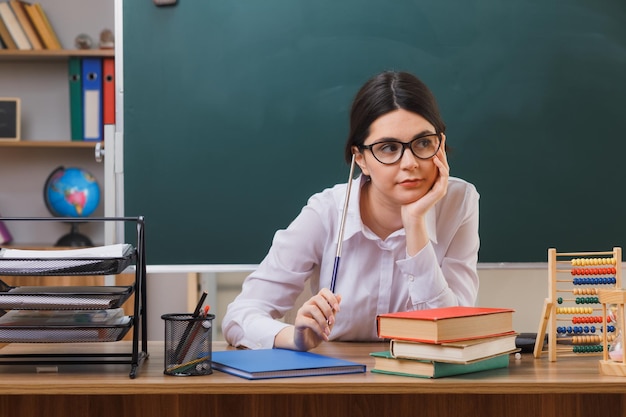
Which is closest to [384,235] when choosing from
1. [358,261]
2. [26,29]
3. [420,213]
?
[358,261]

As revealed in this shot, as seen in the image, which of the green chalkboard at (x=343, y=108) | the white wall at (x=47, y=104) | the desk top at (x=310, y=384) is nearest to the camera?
the desk top at (x=310, y=384)

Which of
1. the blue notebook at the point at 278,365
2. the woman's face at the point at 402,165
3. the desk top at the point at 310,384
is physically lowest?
the desk top at the point at 310,384

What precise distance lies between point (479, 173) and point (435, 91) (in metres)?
0.33

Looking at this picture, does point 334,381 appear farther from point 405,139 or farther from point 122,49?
point 122,49

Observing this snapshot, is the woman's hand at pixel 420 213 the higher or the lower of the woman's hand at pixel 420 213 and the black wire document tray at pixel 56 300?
the higher

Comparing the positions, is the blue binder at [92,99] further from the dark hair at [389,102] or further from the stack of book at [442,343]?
the stack of book at [442,343]

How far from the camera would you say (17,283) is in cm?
344

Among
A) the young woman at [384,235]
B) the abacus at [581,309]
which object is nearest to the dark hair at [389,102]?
the young woman at [384,235]

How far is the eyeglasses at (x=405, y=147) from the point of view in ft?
6.06

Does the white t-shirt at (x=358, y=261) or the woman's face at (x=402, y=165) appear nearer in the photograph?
the woman's face at (x=402, y=165)

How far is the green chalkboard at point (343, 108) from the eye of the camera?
2896 millimetres

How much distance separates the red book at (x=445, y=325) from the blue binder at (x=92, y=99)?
9.58 feet

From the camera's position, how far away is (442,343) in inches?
51.6
